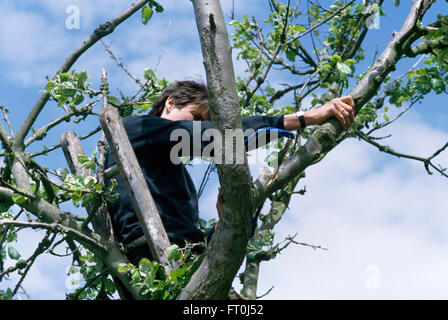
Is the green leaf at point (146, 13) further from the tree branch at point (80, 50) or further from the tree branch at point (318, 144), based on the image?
the tree branch at point (318, 144)

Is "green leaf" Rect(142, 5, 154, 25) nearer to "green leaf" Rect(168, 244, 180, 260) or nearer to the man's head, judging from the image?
the man's head

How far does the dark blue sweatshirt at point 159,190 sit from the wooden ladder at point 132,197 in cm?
12

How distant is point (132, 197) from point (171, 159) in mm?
444

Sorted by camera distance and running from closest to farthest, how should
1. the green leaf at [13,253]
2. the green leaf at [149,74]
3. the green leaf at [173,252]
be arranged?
the green leaf at [173,252], the green leaf at [13,253], the green leaf at [149,74]

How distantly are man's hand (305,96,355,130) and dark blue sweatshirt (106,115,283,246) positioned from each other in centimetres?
95

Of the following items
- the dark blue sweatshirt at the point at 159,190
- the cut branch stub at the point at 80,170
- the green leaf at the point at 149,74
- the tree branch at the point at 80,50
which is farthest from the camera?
the green leaf at the point at 149,74

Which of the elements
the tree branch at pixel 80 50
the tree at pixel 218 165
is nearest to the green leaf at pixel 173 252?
the tree at pixel 218 165

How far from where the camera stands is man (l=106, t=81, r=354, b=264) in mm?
3797

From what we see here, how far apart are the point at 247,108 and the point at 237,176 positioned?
121 inches

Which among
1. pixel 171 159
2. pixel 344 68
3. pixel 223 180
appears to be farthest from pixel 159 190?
pixel 344 68

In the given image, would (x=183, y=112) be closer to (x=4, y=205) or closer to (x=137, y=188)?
(x=137, y=188)

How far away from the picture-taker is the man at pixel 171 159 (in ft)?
12.5
